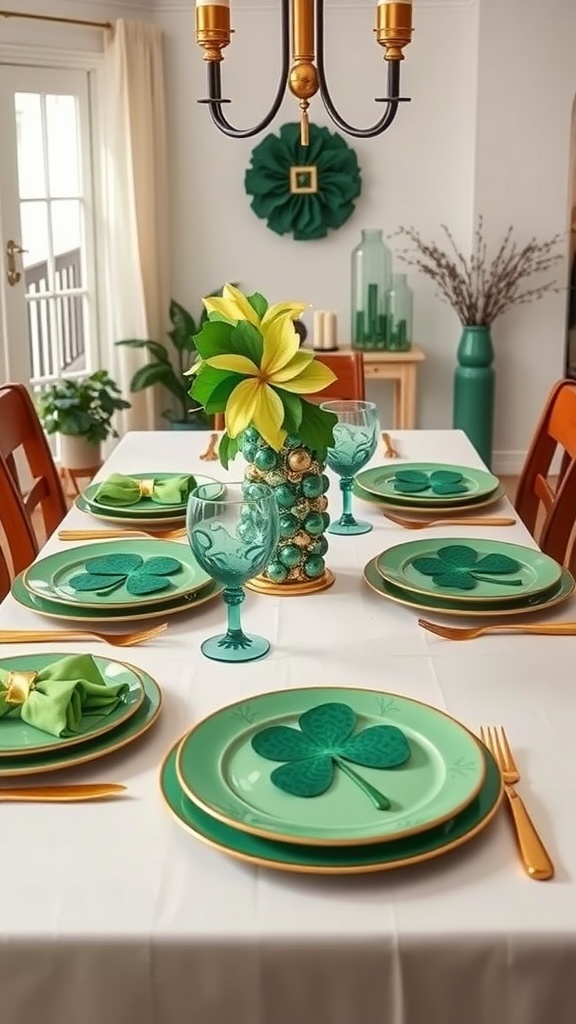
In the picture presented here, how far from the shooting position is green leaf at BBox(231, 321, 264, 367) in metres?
1.64

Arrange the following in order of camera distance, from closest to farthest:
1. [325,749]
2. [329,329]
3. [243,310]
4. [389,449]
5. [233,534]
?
[325,749] < [233,534] < [243,310] < [389,449] < [329,329]

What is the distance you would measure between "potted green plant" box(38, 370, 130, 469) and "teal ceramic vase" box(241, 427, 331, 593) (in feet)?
10.8

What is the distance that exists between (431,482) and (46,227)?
343cm

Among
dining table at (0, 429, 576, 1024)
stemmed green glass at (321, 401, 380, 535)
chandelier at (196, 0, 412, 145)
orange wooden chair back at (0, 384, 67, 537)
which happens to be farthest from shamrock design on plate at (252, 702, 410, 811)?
orange wooden chair back at (0, 384, 67, 537)

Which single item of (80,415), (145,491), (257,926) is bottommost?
(80,415)

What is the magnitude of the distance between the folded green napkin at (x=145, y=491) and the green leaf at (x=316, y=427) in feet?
1.60

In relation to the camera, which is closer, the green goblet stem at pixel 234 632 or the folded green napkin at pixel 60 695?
the folded green napkin at pixel 60 695

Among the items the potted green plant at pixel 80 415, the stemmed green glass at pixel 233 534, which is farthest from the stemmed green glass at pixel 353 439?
the potted green plant at pixel 80 415

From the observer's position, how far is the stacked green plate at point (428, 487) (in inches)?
84.7

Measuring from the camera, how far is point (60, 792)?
3.78ft

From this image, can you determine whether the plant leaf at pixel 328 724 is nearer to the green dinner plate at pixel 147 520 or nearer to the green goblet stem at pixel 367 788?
the green goblet stem at pixel 367 788

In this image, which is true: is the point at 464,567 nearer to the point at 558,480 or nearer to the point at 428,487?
the point at 428,487

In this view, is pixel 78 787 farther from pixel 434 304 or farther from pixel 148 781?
pixel 434 304

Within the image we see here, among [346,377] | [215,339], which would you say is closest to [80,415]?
[346,377]
